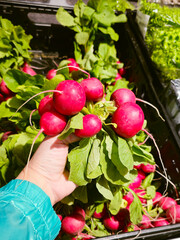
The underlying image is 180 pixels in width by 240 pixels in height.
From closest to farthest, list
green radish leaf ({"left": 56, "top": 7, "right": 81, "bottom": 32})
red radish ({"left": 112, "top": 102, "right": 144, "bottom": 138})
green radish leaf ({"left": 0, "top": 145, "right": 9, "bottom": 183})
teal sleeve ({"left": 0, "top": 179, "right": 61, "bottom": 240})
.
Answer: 1. teal sleeve ({"left": 0, "top": 179, "right": 61, "bottom": 240})
2. red radish ({"left": 112, "top": 102, "right": 144, "bottom": 138})
3. green radish leaf ({"left": 0, "top": 145, "right": 9, "bottom": 183})
4. green radish leaf ({"left": 56, "top": 7, "right": 81, "bottom": 32})

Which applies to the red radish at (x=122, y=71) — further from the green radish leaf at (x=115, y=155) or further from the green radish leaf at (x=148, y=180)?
the green radish leaf at (x=115, y=155)

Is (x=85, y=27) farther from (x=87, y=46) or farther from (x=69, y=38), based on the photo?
(x=69, y=38)

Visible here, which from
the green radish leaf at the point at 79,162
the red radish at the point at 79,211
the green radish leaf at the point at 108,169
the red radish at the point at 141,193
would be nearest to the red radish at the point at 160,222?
the red radish at the point at 141,193

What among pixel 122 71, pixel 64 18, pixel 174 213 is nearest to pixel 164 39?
pixel 122 71

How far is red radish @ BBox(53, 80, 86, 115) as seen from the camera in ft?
1.96

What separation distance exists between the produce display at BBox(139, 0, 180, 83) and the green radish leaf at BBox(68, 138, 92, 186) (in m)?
0.72

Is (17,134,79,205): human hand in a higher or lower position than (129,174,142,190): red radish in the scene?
higher

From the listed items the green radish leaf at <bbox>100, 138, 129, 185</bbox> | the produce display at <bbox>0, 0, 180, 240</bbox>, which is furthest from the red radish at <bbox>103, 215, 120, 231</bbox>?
the green radish leaf at <bbox>100, 138, 129, 185</bbox>

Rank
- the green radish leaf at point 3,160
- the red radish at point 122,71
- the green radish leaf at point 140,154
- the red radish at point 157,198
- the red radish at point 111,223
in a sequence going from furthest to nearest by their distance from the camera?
the red radish at point 122,71 → the red radish at point 157,198 → the red radish at point 111,223 → the green radish leaf at point 3,160 → the green radish leaf at point 140,154

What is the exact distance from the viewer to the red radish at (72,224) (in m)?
0.92

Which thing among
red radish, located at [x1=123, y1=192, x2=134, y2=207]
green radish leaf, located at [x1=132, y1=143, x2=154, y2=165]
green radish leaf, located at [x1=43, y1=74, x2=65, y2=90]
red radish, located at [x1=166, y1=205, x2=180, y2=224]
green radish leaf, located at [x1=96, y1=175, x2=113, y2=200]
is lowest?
Answer: red radish, located at [x1=166, y1=205, x2=180, y2=224]

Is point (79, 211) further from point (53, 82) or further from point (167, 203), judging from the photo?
point (53, 82)

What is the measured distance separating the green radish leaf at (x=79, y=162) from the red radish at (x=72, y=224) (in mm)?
295

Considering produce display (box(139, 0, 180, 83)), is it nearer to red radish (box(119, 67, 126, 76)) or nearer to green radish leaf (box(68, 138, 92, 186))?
red radish (box(119, 67, 126, 76))
